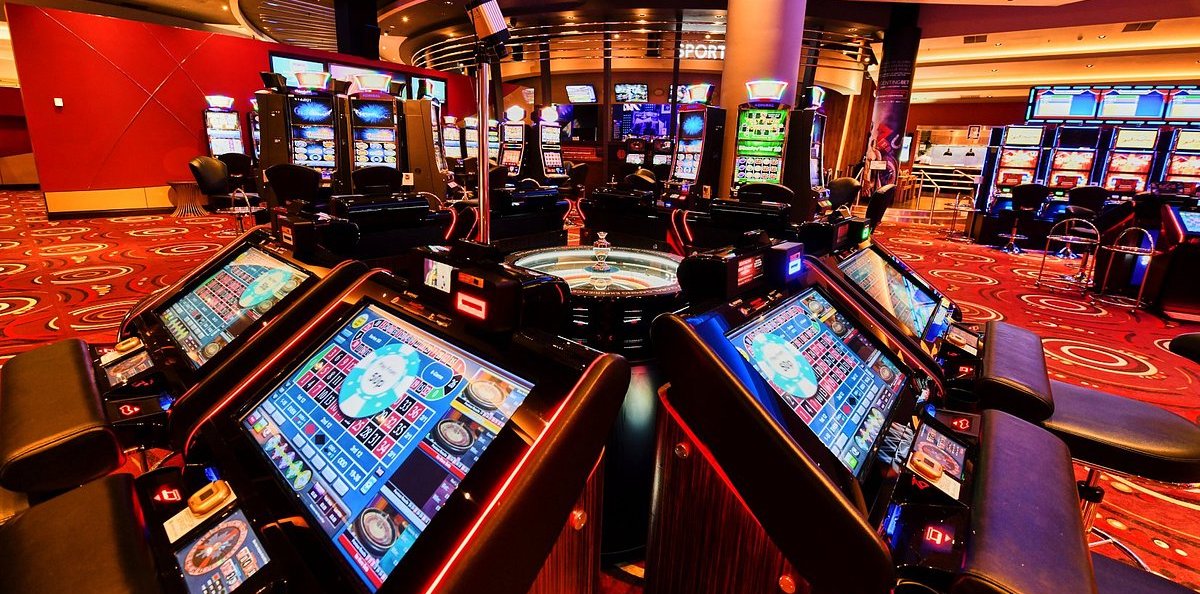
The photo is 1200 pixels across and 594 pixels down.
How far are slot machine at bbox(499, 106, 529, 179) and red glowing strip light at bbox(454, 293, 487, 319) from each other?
10.4 m

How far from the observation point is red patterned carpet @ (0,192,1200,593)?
7.38ft

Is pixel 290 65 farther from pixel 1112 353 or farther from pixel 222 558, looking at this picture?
pixel 1112 353

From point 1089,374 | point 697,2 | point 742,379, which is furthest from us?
point 697,2

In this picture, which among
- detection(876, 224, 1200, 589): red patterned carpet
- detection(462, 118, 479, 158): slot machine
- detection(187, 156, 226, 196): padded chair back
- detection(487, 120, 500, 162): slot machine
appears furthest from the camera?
detection(487, 120, 500, 162): slot machine

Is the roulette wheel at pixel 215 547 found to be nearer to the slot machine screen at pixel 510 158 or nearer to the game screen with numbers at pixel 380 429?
the game screen with numbers at pixel 380 429

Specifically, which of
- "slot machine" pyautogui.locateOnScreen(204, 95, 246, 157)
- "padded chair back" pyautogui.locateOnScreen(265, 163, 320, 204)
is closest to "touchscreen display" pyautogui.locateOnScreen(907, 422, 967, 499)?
"padded chair back" pyautogui.locateOnScreen(265, 163, 320, 204)

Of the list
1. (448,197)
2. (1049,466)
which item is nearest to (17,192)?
(448,197)

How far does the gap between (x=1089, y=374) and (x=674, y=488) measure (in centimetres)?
372

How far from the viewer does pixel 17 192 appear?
1225cm

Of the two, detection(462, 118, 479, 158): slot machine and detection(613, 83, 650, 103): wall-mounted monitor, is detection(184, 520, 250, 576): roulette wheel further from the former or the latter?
detection(613, 83, 650, 103): wall-mounted monitor

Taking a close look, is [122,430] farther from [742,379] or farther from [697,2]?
[697,2]

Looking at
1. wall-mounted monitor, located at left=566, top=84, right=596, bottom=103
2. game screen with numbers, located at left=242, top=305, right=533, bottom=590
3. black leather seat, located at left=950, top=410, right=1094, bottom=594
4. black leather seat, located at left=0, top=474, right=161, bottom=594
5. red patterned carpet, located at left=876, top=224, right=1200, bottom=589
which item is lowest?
red patterned carpet, located at left=876, top=224, right=1200, bottom=589

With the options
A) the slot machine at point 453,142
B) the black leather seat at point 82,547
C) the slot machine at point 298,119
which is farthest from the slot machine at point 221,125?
the black leather seat at point 82,547

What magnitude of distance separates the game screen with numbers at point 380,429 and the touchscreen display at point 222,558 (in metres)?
0.09
